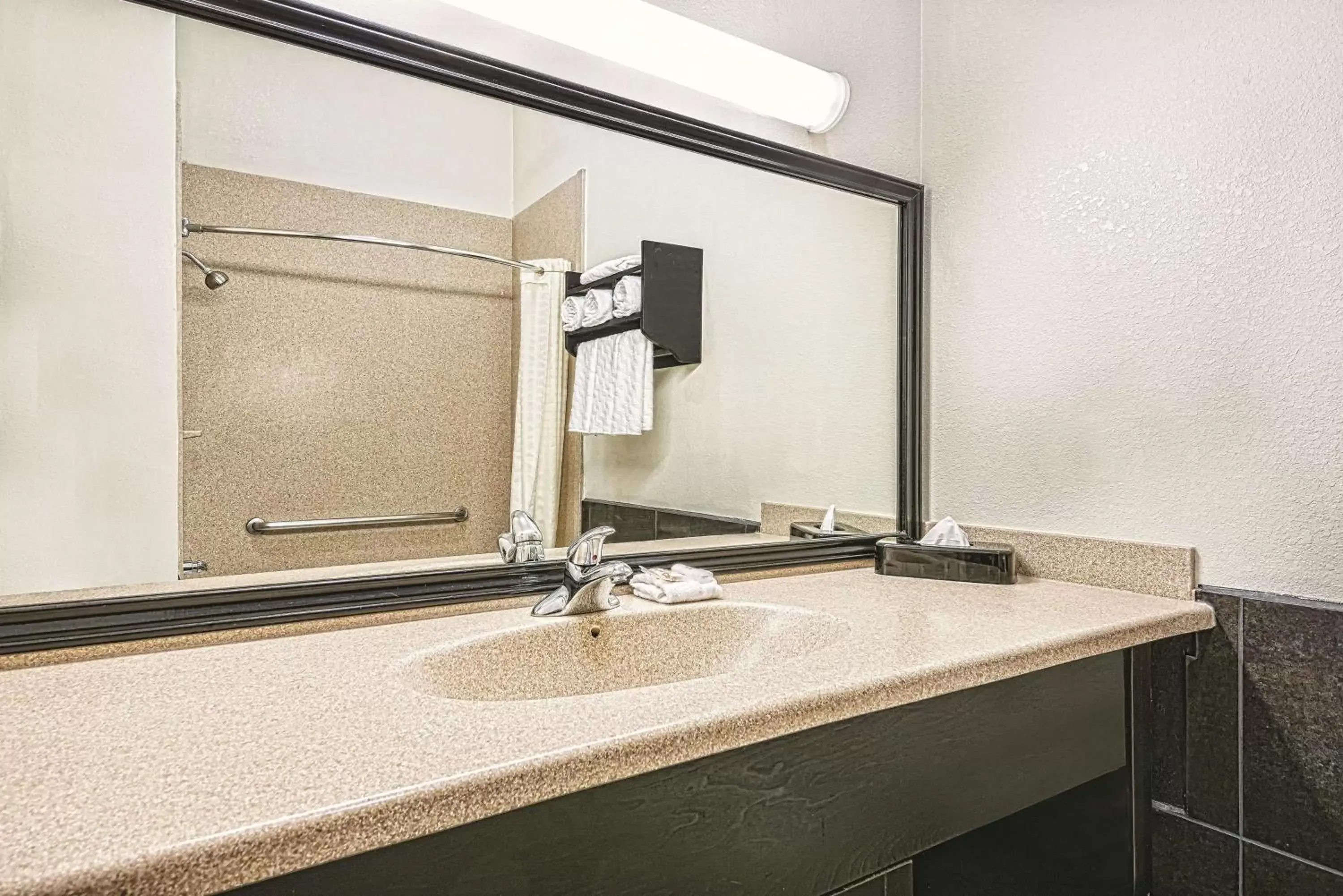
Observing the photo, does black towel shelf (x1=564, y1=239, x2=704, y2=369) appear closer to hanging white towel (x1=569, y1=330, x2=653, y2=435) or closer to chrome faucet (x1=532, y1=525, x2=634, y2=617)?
hanging white towel (x1=569, y1=330, x2=653, y2=435)

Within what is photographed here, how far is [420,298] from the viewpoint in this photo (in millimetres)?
1062

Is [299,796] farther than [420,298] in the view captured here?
No

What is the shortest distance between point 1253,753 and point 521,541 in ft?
3.60

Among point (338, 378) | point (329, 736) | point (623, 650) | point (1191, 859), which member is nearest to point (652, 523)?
point (623, 650)

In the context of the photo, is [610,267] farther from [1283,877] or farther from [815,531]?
[1283,877]

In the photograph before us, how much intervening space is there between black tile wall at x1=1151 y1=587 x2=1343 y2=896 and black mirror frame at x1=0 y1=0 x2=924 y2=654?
58 centimetres

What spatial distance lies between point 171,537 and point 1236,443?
1456 mm

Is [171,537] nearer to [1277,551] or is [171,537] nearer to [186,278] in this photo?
[186,278]

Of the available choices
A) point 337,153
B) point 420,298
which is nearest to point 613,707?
point 420,298

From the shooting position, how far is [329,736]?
0.61m

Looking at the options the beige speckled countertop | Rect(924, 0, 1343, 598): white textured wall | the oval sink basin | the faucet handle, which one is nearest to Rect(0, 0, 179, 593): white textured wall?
the beige speckled countertop

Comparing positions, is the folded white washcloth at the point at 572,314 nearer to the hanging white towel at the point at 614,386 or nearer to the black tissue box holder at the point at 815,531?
the hanging white towel at the point at 614,386

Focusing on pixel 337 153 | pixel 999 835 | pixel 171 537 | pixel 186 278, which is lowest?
pixel 999 835

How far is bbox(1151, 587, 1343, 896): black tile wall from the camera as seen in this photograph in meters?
1.02
